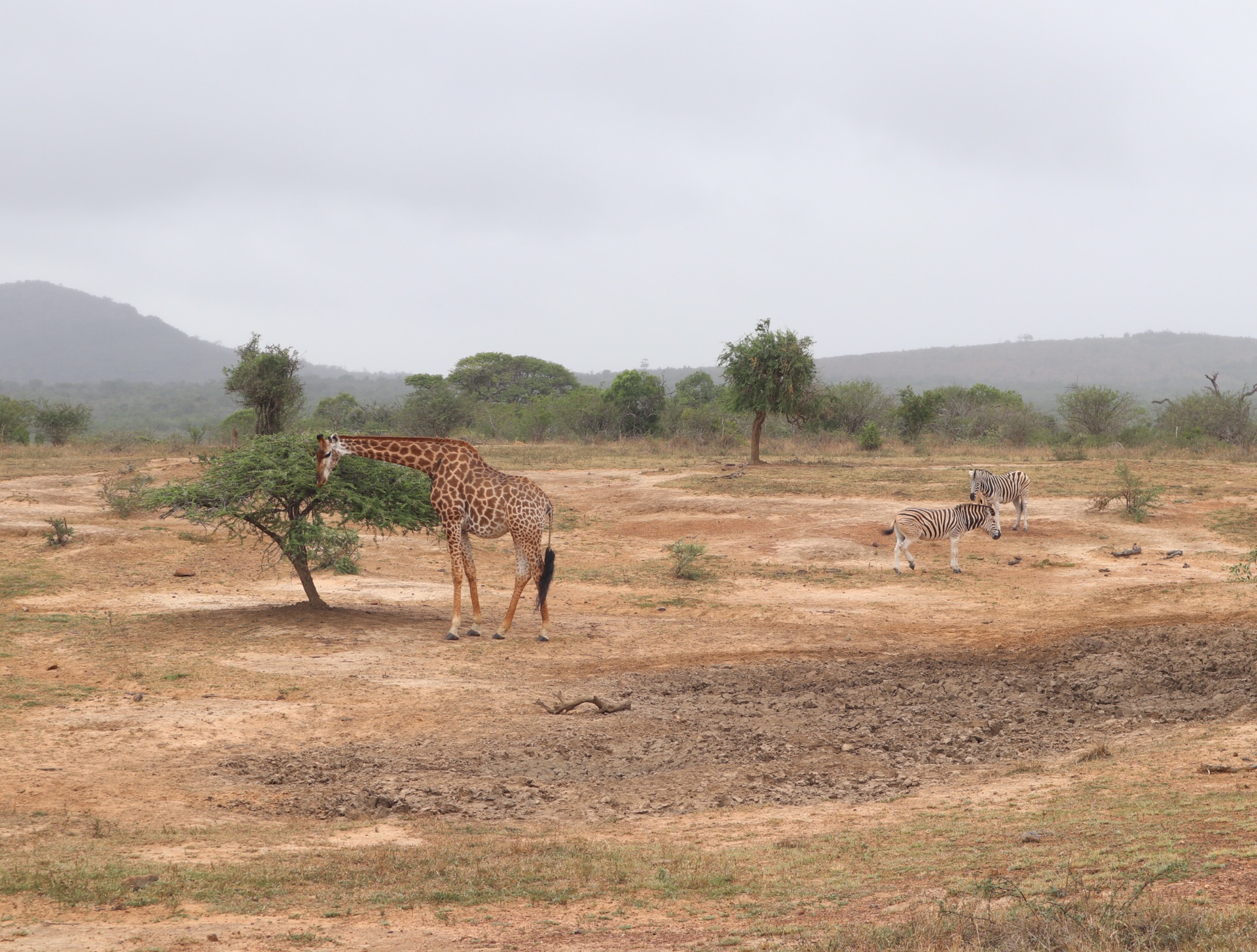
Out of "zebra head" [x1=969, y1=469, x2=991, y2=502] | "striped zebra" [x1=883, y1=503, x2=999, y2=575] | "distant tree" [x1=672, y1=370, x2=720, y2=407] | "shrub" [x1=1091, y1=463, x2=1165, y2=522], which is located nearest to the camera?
"striped zebra" [x1=883, y1=503, x2=999, y2=575]

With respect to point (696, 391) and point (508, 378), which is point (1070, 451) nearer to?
point (696, 391)

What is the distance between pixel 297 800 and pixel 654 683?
15.1 ft

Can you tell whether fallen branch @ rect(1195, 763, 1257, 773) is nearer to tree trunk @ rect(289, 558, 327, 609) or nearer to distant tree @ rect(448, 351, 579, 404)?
tree trunk @ rect(289, 558, 327, 609)

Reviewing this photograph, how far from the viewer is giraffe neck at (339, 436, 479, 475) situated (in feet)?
47.1

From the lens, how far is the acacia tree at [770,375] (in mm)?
35062

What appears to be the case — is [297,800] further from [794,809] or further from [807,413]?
[807,413]

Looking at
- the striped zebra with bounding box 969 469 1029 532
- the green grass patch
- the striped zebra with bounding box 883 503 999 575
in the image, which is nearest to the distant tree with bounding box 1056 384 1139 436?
the striped zebra with bounding box 969 469 1029 532

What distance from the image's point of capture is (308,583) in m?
15.0

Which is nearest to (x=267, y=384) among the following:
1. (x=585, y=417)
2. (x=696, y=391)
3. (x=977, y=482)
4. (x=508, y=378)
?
(x=585, y=417)

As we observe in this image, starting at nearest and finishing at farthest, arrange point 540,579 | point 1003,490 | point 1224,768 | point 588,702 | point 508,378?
point 1224,768 < point 588,702 < point 540,579 < point 1003,490 < point 508,378

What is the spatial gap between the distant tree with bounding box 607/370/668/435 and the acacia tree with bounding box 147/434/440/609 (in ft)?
118

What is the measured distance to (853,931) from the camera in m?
4.73

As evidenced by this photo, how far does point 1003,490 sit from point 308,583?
14.6 meters

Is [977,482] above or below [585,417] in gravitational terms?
below
